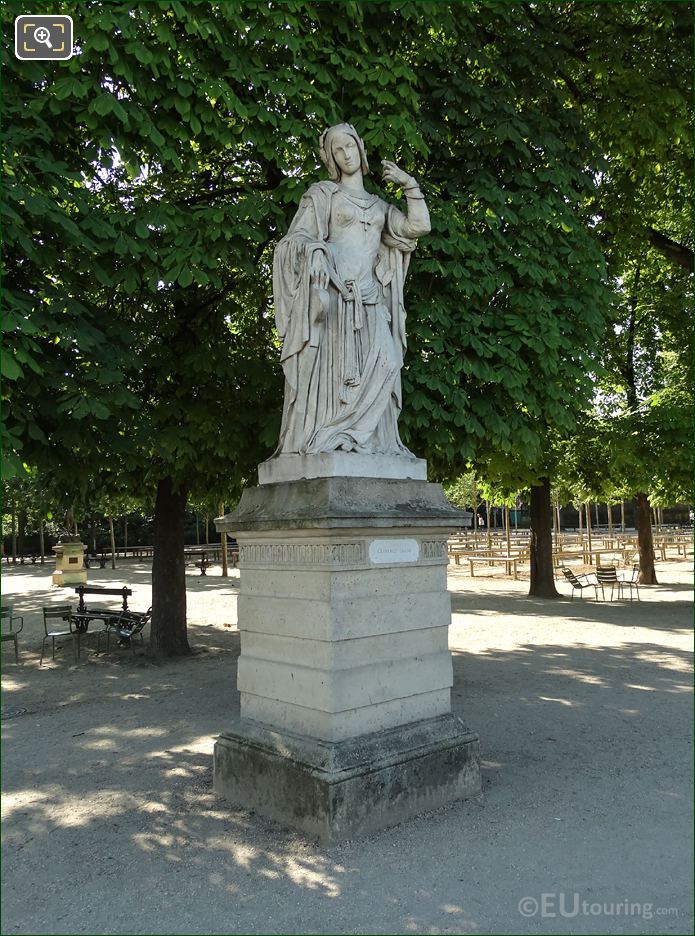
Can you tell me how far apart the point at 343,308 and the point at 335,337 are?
23 cm

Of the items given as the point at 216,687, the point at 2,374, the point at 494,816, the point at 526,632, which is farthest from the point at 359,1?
the point at 526,632

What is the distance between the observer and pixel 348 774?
512 centimetres

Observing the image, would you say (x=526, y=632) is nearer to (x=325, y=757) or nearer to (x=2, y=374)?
→ (x=325, y=757)

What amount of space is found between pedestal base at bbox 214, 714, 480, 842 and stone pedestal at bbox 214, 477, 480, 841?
0.03 ft

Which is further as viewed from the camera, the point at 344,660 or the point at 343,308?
the point at 343,308

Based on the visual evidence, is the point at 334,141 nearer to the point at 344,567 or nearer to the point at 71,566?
the point at 344,567

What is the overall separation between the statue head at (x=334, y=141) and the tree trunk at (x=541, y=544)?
13.5m

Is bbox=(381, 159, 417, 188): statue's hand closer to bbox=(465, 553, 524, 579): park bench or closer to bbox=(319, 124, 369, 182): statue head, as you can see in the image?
bbox=(319, 124, 369, 182): statue head

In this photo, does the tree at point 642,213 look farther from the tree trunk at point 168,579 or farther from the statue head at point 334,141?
the tree trunk at point 168,579

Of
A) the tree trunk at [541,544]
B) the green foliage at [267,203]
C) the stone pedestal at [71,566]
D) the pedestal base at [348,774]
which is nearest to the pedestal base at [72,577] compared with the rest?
the stone pedestal at [71,566]

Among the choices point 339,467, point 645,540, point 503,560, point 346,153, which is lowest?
point 503,560

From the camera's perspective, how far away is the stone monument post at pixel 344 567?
5293mm

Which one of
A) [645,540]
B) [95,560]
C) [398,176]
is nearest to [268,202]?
[398,176]

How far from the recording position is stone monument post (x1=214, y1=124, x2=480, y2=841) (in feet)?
17.4
